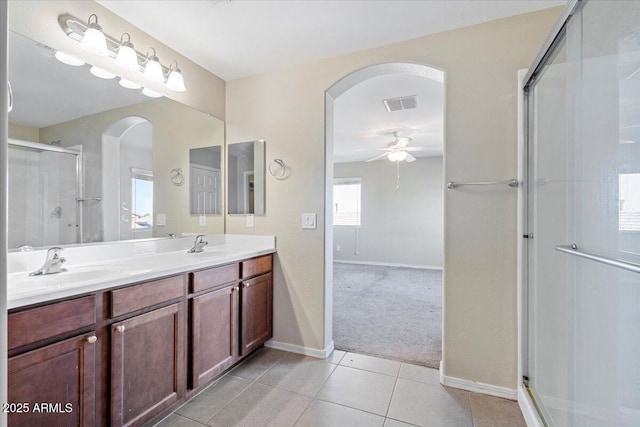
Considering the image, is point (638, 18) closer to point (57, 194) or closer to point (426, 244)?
point (57, 194)

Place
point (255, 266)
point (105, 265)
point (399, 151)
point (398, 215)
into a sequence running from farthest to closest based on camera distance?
1. point (398, 215)
2. point (399, 151)
3. point (255, 266)
4. point (105, 265)

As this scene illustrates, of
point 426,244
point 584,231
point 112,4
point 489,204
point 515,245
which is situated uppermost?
point 112,4

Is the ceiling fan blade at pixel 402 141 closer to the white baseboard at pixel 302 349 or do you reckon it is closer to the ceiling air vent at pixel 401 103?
the ceiling air vent at pixel 401 103

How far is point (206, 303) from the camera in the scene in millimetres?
1776

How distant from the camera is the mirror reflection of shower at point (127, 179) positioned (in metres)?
1.78

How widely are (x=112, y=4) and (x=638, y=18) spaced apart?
241 centimetres

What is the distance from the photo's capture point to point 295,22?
6.00ft

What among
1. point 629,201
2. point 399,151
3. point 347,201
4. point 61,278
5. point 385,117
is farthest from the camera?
point 347,201

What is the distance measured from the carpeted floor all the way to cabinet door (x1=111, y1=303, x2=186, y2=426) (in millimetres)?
1330

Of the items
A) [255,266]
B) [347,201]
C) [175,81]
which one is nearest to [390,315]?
[255,266]

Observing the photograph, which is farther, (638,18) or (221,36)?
(221,36)

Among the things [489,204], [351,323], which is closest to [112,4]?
[489,204]

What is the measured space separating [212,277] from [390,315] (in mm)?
2137

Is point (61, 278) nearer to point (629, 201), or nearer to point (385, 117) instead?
point (629, 201)
